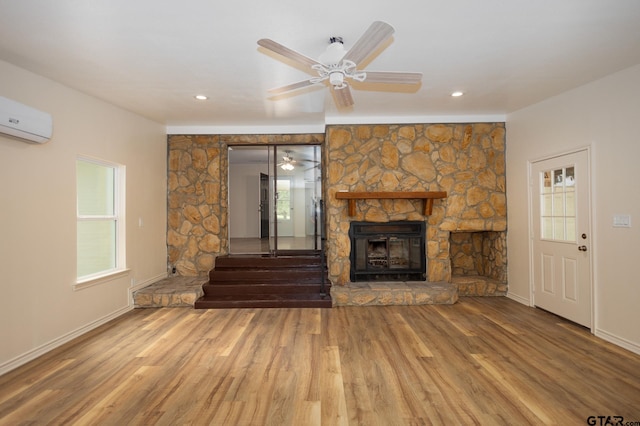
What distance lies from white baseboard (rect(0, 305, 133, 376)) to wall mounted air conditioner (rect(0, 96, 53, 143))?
6.25 ft

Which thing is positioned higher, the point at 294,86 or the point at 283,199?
the point at 294,86

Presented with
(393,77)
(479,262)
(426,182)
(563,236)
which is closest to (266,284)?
(426,182)

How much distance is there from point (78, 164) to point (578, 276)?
5.76m

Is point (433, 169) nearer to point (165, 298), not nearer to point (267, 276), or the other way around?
point (267, 276)

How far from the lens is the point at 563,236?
151 inches

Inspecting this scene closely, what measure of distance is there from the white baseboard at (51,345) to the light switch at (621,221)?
18.5 feet

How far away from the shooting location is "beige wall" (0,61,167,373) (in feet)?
8.97

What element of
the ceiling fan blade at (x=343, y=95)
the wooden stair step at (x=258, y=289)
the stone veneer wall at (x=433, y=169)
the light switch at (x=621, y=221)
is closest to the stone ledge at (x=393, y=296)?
the wooden stair step at (x=258, y=289)

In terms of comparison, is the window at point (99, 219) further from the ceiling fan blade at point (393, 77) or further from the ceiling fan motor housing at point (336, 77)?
the ceiling fan blade at point (393, 77)

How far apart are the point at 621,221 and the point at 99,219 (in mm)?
5663

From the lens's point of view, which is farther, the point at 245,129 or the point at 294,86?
the point at 245,129

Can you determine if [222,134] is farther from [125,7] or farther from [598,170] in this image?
[598,170]

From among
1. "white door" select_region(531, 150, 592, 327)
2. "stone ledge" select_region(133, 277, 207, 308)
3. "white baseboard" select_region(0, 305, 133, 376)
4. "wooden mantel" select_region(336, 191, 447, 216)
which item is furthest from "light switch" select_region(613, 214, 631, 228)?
"white baseboard" select_region(0, 305, 133, 376)

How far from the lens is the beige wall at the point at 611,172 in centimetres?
299
